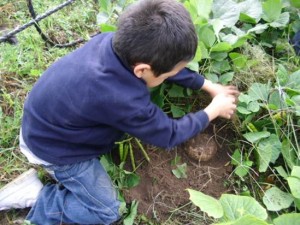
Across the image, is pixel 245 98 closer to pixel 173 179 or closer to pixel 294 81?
pixel 294 81

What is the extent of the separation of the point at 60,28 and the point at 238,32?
1.04 meters

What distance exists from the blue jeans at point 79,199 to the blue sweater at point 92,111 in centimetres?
6

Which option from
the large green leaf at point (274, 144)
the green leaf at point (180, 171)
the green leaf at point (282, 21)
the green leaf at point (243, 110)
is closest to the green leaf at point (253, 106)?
the green leaf at point (243, 110)

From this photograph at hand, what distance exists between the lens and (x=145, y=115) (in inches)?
50.1

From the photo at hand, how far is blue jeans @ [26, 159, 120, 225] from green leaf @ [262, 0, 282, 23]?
97 centimetres

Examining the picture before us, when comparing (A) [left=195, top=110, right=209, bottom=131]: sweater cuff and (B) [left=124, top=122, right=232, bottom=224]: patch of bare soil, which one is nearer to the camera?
(A) [left=195, top=110, right=209, bottom=131]: sweater cuff

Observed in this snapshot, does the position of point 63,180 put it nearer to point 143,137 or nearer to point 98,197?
→ point 98,197

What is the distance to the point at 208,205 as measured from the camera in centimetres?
132

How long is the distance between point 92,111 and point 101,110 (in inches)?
1.4

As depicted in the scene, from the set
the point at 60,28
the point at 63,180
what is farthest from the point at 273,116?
the point at 60,28

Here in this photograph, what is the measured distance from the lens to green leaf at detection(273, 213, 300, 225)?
131 centimetres

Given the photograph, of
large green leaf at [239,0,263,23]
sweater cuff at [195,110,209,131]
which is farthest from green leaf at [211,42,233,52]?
sweater cuff at [195,110,209,131]

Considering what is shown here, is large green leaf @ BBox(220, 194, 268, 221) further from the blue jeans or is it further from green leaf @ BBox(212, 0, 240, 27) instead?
green leaf @ BBox(212, 0, 240, 27)

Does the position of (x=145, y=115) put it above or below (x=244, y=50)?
above
